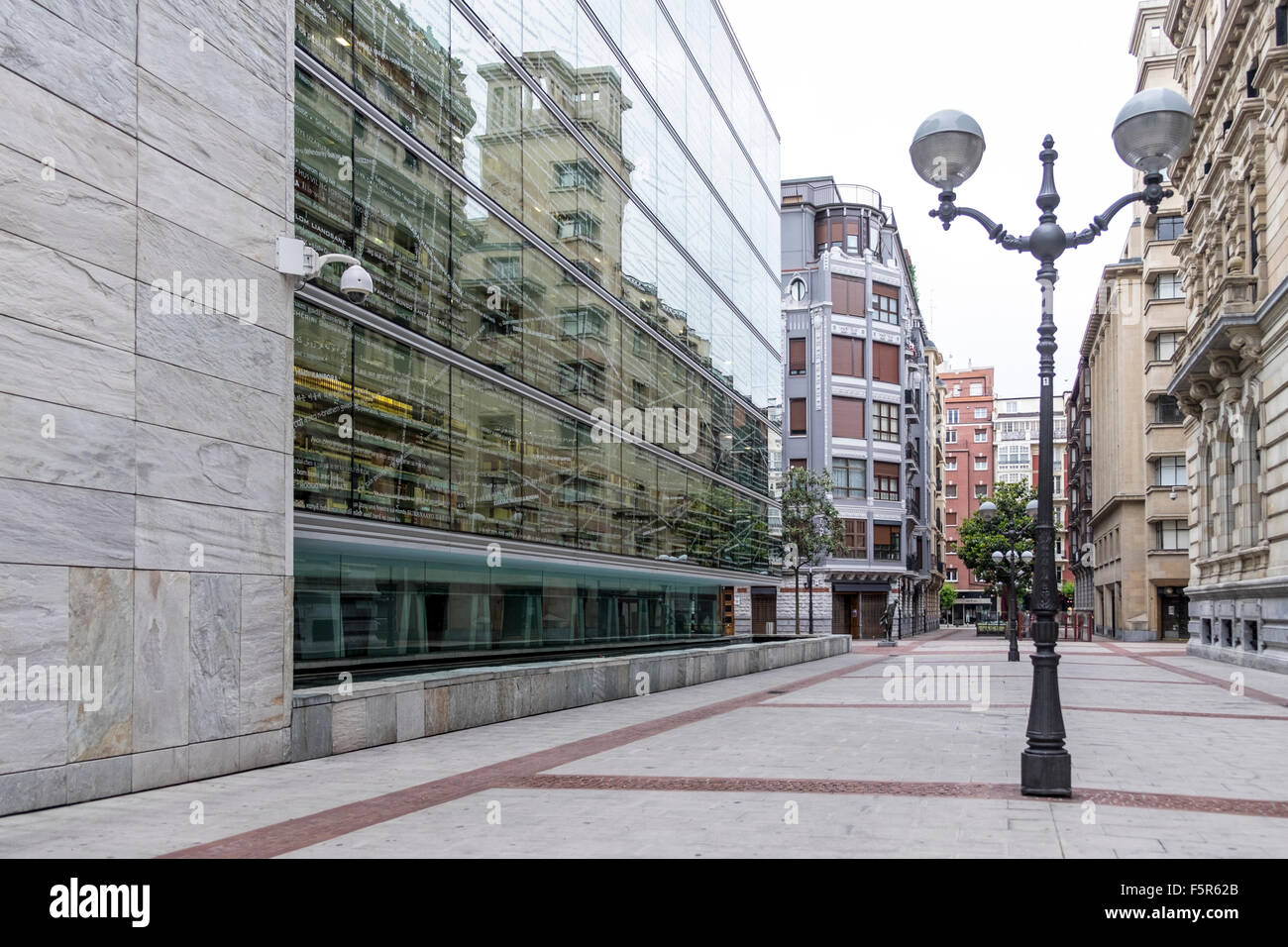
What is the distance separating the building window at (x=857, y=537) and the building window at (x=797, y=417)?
19.8 feet

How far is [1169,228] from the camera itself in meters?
55.2

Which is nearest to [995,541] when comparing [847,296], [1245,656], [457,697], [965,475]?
[847,296]

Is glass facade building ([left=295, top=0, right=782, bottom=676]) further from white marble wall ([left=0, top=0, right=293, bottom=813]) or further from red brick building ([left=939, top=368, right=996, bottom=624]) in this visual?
red brick building ([left=939, top=368, right=996, bottom=624])

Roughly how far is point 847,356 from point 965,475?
8346 centimetres

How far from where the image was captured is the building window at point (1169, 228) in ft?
179

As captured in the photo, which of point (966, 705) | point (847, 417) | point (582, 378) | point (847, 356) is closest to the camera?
point (966, 705)

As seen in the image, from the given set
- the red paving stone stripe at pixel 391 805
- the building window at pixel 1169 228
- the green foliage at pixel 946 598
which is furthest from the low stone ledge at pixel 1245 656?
the green foliage at pixel 946 598

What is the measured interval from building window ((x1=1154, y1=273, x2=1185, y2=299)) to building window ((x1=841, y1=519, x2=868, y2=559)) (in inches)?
775

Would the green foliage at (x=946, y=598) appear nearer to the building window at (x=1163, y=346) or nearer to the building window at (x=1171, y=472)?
the building window at (x=1171, y=472)

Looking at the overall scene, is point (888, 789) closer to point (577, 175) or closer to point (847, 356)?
point (577, 175)
